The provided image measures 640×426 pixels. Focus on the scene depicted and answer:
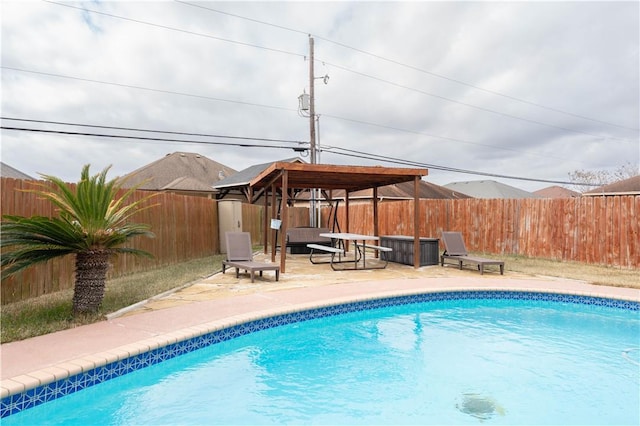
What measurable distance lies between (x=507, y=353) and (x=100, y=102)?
20131 millimetres

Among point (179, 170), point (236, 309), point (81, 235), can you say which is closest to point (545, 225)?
point (236, 309)

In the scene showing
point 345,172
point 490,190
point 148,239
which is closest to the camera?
point 148,239

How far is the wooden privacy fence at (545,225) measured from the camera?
33.5 ft

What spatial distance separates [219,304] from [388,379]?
→ 2840 mm

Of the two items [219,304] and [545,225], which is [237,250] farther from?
[545,225]

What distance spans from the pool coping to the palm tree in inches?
25.2

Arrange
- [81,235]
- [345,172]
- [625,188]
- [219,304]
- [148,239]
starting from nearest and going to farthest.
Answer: [81,235] → [219,304] → [148,239] → [345,172] → [625,188]

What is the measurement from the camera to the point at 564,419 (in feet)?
10.8

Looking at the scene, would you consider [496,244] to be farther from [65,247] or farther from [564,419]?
[65,247]

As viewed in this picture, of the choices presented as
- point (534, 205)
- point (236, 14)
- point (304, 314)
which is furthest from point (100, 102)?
point (534, 205)

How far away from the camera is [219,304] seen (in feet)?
18.7

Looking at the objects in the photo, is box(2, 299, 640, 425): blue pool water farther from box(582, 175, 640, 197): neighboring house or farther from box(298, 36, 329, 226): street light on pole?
box(582, 175, 640, 197): neighboring house

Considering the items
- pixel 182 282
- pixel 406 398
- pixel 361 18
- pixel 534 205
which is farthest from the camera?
pixel 361 18

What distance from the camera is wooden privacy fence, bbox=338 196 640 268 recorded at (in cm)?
1021
